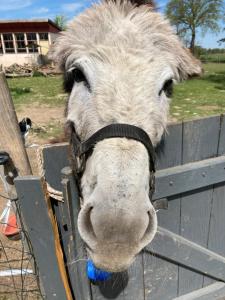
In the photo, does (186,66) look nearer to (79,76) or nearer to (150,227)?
(79,76)

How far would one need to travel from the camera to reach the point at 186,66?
88.4 inches

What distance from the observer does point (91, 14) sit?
7.00 feet

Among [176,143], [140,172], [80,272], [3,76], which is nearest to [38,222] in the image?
[80,272]

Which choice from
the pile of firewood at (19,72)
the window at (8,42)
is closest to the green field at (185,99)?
the pile of firewood at (19,72)

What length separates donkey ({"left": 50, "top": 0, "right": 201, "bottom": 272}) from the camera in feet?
4.34

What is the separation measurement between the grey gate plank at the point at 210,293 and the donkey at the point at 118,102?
165 cm

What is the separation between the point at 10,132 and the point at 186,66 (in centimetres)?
142

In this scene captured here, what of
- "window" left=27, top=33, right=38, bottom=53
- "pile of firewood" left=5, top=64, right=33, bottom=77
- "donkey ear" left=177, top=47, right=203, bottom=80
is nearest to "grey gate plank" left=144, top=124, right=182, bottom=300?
"donkey ear" left=177, top=47, right=203, bottom=80

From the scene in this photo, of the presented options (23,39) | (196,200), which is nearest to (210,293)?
(196,200)

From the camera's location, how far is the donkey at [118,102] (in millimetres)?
1322

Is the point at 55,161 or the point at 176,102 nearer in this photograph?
the point at 55,161

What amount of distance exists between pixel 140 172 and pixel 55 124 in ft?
26.5

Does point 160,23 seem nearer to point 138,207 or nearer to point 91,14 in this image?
point 91,14

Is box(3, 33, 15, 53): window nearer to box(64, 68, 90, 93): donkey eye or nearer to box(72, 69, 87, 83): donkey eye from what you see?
box(64, 68, 90, 93): donkey eye
